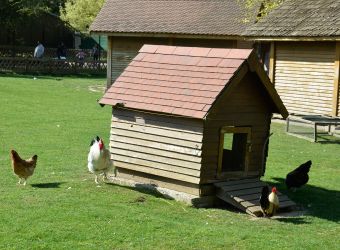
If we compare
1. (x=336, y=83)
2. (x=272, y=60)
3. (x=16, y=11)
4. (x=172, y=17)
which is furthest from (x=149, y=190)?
(x=16, y=11)

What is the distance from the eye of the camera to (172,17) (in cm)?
3388

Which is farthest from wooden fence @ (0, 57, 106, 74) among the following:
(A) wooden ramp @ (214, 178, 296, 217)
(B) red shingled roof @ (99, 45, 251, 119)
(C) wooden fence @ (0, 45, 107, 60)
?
(A) wooden ramp @ (214, 178, 296, 217)

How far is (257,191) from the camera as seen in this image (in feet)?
38.1

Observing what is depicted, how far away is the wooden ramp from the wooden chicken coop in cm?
13

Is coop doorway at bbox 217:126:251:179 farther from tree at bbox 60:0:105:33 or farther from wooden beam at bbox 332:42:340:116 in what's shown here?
tree at bbox 60:0:105:33

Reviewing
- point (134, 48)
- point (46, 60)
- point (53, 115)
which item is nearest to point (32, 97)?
point (53, 115)

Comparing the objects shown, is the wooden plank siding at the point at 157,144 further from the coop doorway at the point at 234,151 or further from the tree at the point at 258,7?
the tree at the point at 258,7

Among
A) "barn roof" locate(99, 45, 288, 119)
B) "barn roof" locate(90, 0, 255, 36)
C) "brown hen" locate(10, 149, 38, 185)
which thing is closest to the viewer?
"barn roof" locate(99, 45, 288, 119)

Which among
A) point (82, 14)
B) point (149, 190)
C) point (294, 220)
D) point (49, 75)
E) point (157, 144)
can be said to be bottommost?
point (294, 220)

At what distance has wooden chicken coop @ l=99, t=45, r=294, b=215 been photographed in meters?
11.2

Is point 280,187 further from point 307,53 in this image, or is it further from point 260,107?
point 307,53

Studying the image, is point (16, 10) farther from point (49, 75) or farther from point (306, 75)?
point (306, 75)

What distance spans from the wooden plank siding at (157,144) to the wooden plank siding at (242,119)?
0.23m

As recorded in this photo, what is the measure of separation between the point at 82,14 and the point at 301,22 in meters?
34.7
